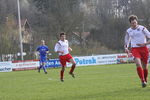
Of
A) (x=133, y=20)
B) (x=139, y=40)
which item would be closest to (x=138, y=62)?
(x=139, y=40)

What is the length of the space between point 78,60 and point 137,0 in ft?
135

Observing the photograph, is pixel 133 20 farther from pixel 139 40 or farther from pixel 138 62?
pixel 138 62

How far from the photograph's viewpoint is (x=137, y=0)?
76875 millimetres

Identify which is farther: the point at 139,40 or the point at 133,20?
the point at 139,40

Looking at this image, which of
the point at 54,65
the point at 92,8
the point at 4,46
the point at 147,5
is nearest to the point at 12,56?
the point at 4,46

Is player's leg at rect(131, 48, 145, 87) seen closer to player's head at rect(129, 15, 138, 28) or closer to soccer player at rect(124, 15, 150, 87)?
soccer player at rect(124, 15, 150, 87)

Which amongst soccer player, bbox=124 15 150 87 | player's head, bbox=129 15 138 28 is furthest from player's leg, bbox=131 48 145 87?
player's head, bbox=129 15 138 28

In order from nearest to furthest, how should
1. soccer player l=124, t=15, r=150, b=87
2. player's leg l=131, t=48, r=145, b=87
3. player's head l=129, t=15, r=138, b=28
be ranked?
player's leg l=131, t=48, r=145, b=87, player's head l=129, t=15, r=138, b=28, soccer player l=124, t=15, r=150, b=87

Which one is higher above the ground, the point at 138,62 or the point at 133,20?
the point at 133,20

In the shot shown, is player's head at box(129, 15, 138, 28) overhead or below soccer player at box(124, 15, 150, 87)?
overhead

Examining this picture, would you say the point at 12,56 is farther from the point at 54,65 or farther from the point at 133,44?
the point at 133,44

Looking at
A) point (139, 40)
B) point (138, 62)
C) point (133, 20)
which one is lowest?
point (138, 62)

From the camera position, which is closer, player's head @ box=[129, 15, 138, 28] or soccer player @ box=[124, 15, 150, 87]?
player's head @ box=[129, 15, 138, 28]

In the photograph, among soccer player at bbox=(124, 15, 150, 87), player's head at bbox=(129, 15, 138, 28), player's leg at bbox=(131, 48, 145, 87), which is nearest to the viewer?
player's leg at bbox=(131, 48, 145, 87)
